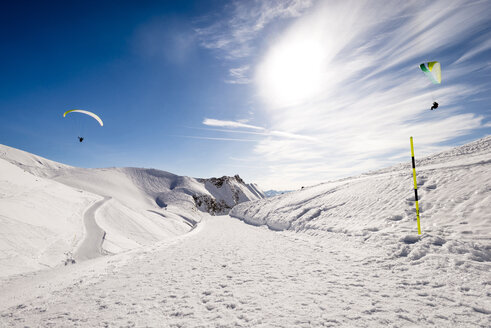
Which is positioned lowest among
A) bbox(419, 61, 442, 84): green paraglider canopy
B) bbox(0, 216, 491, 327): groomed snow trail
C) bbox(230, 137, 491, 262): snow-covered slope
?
bbox(0, 216, 491, 327): groomed snow trail

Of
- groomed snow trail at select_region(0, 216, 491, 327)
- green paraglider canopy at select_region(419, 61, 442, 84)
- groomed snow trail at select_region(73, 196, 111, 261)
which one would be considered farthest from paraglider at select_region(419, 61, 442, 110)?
groomed snow trail at select_region(73, 196, 111, 261)

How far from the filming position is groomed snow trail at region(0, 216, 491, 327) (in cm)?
327

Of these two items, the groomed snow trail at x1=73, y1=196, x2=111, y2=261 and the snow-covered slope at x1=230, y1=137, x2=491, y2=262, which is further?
the groomed snow trail at x1=73, y1=196, x2=111, y2=261

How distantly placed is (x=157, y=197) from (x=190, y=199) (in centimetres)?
1439

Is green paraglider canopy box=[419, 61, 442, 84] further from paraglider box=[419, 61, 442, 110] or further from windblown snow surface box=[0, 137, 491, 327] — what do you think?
windblown snow surface box=[0, 137, 491, 327]

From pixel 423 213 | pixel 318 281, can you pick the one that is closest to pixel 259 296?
pixel 318 281

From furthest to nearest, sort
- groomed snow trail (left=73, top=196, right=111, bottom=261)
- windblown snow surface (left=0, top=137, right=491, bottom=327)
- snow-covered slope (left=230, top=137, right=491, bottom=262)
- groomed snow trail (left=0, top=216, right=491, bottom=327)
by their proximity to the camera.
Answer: groomed snow trail (left=73, top=196, right=111, bottom=261), snow-covered slope (left=230, top=137, right=491, bottom=262), windblown snow surface (left=0, top=137, right=491, bottom=327), groomed snow trail (left=0, top=216, right=491, bottom=327)

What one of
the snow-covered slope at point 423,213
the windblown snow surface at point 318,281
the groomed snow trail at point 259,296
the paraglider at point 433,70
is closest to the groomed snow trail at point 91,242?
the windblown snow surface at point 318,281

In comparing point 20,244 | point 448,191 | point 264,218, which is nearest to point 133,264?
point 20,244

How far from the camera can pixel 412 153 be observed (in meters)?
8.05

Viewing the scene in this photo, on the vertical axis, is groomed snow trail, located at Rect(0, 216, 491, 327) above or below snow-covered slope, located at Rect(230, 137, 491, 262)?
below

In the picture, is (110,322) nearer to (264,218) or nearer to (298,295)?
(298,295)

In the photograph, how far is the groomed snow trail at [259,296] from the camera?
10.7ft

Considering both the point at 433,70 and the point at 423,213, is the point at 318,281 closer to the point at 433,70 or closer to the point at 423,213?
the point at 423,213
